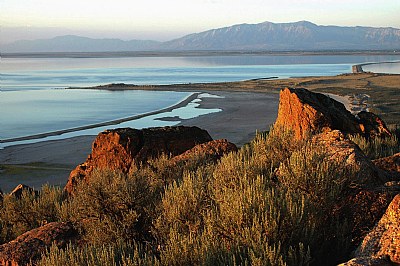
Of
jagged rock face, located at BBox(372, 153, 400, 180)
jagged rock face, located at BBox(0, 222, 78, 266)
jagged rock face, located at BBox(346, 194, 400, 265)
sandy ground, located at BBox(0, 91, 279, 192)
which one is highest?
jagged rock face, located at BBox(346, 194, 400, 265)

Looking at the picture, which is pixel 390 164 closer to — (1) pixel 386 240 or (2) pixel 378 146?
(2) pixel 378 146

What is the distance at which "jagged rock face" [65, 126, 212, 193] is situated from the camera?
36.4ft

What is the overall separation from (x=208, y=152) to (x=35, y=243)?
14.9 ft

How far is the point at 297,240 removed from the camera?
14.4ft

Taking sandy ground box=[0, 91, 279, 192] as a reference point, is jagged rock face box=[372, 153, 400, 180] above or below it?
above

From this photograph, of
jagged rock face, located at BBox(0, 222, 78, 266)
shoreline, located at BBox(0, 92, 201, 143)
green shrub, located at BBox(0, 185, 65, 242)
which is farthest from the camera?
shoreline, located at BBox(0, 92, 201, 143)

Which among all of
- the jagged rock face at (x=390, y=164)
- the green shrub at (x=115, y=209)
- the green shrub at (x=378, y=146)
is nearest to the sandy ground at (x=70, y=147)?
the green shrub at (x=378, y=146)

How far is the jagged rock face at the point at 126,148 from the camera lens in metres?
11.1

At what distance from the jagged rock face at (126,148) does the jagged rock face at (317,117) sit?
8.46ft

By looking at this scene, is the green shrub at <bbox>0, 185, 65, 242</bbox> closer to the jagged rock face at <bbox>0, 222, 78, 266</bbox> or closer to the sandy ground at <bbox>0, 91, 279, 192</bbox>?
the jagged rock face at <bbox>0, 222, 78, 266</bbox>

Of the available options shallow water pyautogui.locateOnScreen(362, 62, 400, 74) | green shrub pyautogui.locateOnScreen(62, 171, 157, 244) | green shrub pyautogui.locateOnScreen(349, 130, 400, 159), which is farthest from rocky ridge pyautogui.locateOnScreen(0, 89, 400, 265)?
shallow water pyautogui.locateOnScreen(362, 62, 400, 74)

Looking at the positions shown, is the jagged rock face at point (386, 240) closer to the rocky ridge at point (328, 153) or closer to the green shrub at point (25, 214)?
the rocky ridge at point (328, 153)

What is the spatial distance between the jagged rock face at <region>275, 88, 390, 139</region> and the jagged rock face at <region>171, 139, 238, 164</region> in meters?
1.27

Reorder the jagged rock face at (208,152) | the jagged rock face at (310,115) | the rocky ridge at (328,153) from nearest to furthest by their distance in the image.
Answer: the rocky ridge at (328,153) → the jagged rock face at (208,152) → the jagged rock face at (310,115)
